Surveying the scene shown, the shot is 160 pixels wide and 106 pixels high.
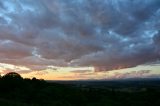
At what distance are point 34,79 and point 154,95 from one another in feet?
79.5

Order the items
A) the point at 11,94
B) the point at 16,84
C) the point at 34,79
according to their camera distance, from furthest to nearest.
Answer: the point at 34,79 → the point at 16,84 → the point at 11,94

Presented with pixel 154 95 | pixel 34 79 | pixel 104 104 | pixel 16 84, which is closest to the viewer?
pixel 104 104

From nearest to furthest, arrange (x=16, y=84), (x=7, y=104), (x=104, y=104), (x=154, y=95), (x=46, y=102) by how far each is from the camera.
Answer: (x=7, y=104), (x=46, y=102), (x=104, y=104), (x=16, y=84), (x=154, y=95)

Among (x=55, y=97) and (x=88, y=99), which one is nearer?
(x=55, y=97)

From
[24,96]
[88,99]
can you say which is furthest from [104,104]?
[24,96]

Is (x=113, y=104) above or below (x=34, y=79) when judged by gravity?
below

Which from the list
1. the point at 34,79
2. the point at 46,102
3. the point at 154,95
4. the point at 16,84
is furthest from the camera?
the point at 34,79

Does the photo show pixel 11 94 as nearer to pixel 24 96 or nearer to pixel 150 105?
pixel 24 96

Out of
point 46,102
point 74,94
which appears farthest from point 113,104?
point 46,102

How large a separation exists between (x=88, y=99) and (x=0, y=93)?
1470cm

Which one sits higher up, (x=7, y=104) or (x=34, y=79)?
(x=34, y=79)

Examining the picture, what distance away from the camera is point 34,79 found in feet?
219

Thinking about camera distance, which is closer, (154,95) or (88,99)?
(88,99)

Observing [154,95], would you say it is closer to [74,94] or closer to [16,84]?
[74,94]
